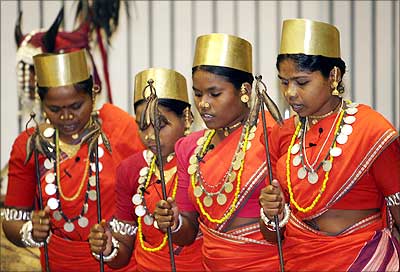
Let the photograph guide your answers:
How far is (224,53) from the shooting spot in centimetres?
335

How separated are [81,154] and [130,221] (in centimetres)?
37

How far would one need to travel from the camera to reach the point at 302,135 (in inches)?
126

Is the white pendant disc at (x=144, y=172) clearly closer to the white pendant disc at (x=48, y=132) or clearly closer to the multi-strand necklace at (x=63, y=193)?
the multi-strand necklace at (x=63, y=193)

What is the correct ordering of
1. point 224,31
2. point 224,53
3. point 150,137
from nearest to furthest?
point 224,53 < point 150,137 < point 224,31

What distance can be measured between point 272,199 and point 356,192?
0.88 feet

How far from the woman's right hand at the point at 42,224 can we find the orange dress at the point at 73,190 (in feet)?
0.59

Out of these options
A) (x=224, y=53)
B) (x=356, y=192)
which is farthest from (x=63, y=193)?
(x=356, y=192)

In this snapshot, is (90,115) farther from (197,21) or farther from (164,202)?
(197,21)

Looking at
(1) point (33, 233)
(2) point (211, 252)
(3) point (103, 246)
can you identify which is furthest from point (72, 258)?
(2) point (211, 252)

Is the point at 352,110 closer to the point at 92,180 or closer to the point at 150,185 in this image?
the point at 150,185

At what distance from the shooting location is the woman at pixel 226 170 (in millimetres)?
3266

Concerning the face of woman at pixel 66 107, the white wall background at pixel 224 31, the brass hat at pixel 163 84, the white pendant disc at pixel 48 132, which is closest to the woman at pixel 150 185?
the brass hat at pixel 163 84

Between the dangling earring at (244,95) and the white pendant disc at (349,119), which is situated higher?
the dangling earring at (244,95)

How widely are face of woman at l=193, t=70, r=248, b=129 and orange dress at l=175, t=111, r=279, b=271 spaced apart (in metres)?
0.09
